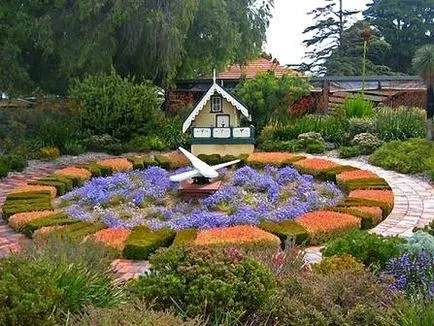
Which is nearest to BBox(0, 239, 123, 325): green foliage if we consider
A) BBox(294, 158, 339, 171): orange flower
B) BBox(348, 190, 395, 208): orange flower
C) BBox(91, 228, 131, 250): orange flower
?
BBox(91, 228, 131, 250): orange flower

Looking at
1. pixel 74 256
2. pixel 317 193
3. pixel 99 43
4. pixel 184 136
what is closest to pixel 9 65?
pixel 99 43

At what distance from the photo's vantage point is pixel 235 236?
5680 millimetres

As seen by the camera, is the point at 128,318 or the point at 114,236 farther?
the point at 114,236

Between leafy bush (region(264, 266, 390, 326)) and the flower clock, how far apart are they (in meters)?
1.02

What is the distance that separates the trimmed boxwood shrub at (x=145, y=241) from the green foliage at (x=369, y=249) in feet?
5.64

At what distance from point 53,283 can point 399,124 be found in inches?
409

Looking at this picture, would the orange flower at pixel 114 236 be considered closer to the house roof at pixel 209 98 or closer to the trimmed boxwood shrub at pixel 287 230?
the trimmed boxwood shrub at pixel 287 230

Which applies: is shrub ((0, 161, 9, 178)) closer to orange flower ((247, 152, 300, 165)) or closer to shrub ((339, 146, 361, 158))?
orange flower ((247, 152, 300, 165))

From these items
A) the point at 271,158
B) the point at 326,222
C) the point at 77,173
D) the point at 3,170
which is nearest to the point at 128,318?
the point at 326,222

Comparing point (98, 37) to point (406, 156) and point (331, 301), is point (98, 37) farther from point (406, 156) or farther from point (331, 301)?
point (331, 301)

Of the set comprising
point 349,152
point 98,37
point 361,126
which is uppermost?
point 98,37

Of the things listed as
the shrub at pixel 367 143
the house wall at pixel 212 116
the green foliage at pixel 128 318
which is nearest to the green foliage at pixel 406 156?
the shrub at pixel 367 143

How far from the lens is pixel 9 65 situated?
14.2 metres

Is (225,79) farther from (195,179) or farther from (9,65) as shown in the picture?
(195,179)
